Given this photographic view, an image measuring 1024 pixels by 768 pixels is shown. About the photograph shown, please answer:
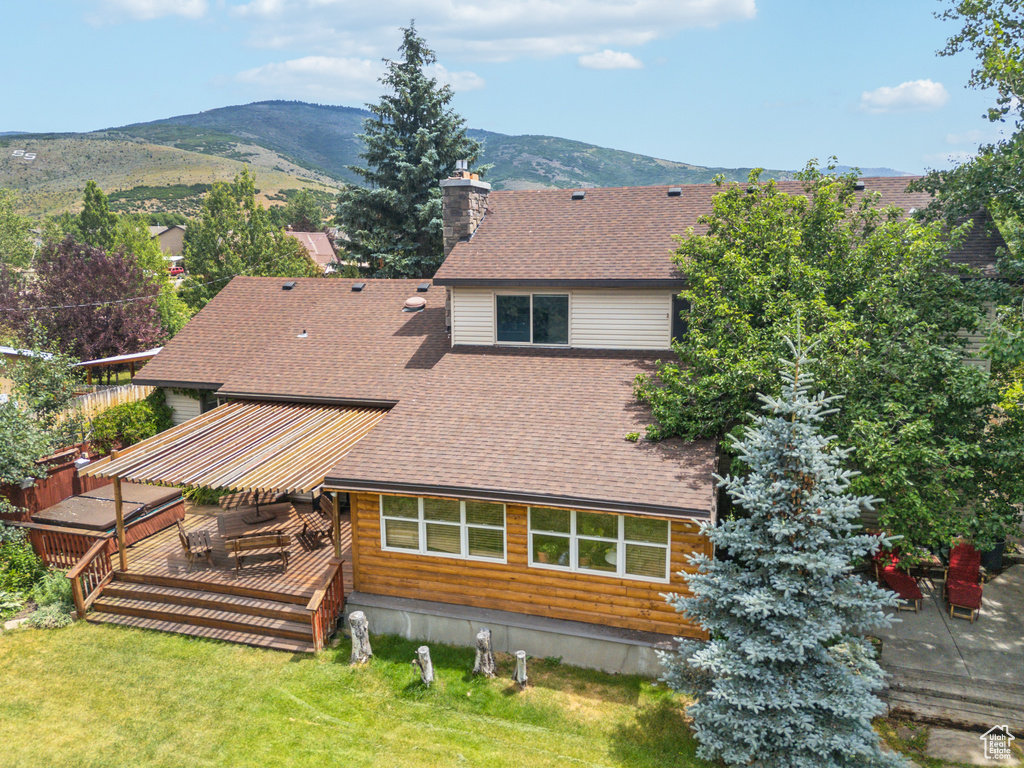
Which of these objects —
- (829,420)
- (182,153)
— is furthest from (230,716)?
(182,153)

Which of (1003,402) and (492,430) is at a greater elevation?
(1003,402)

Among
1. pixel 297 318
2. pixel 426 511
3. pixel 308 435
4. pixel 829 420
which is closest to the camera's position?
pixel 829 420

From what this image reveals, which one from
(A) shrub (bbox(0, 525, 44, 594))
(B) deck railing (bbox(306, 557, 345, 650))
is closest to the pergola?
(B) deck railing (bbox(306, 557, 345, 650))

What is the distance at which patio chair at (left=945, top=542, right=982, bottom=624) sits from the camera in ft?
39.4

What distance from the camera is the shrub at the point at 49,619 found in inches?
488

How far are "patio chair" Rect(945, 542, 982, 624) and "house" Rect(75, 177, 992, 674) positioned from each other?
5.60m

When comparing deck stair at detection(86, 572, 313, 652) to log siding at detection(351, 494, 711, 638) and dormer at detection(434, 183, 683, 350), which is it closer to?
log siding at detection(351, 494, 711, 638)

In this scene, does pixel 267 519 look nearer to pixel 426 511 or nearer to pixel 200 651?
pixel 200 651

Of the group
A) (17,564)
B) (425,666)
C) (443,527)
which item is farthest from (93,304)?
(425,666)

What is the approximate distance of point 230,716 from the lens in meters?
9.89

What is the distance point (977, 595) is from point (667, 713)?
266 inches

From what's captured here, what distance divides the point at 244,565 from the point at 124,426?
8.01 metres

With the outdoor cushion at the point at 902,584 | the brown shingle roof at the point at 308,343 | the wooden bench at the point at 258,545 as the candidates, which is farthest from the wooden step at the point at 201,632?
the outdoor cushion at the point at 902,584

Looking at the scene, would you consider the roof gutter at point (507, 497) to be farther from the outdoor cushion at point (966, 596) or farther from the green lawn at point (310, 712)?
the outdoor cushion at point (966, 596)
